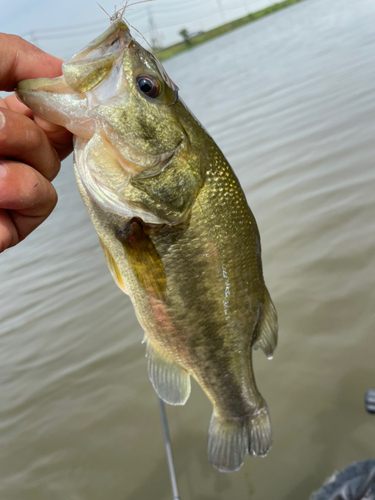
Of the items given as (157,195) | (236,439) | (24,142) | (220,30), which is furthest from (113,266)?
(220,30)

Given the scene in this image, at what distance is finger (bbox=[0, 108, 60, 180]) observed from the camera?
3.99ft

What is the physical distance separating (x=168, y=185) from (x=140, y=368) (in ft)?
8.55

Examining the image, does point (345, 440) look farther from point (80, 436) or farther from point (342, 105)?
point (342, 105)

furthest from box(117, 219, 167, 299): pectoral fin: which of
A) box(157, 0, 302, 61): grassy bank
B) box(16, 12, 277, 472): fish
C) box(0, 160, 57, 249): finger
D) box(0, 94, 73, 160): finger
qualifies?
box(157, 0, 302, 61): grassy bank

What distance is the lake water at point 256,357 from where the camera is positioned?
8.61ft

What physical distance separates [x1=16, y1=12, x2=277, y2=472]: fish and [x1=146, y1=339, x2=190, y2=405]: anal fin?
0.09m

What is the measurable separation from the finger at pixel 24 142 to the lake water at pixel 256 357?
7.32 feet

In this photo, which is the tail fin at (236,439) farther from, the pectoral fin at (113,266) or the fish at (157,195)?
the pectoral fin at (113,266)

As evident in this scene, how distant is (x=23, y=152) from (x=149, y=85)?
51cm

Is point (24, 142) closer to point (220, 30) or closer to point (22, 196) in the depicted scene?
point (22, 196)

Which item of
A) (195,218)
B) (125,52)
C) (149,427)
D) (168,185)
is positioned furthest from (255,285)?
(149,427)

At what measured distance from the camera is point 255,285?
1.67 m

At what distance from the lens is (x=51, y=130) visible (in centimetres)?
146

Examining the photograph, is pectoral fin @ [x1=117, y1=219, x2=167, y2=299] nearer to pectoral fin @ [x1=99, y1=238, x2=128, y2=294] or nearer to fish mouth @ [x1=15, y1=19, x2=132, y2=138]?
pectoral fin @ [x1=99, y1=238, x2=128, y2=294]
